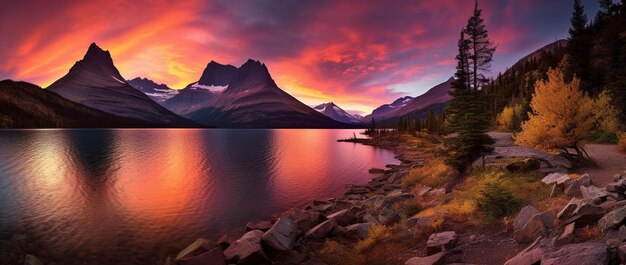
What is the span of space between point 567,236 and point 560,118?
17.2 metres

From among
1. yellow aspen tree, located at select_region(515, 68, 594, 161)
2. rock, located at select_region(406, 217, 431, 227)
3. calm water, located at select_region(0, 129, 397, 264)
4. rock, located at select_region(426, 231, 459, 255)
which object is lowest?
calm water, located at select_region(0, 129, 397, 264)

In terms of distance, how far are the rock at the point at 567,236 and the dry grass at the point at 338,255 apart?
7.61 meters

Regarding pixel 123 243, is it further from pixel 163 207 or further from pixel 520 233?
pixel 520 233

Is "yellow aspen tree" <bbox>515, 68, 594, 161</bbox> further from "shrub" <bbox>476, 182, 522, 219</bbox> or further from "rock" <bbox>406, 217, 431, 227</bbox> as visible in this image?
"rock" <bbox>406, 217, 431, 227</bbox>

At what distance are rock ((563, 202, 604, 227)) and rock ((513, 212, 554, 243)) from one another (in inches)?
35.9

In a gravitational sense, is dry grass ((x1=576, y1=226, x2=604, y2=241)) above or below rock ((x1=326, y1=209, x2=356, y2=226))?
above

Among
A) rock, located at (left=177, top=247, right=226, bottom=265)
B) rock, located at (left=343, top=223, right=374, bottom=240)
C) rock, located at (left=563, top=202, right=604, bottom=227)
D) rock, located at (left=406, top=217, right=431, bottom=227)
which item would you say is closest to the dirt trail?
rock, located at (left=563, top=202, right=604, bottom=227)

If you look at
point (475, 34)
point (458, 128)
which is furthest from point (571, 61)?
point (458, 128)

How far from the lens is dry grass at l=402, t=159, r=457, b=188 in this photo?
30763 millimetres

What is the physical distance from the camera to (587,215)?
10.4 m

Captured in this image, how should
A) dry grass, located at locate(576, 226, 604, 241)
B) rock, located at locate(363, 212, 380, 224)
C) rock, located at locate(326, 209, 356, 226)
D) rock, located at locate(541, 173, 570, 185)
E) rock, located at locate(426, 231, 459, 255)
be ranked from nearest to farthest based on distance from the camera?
1. dry grass, located at locate(576, 226, 604, 241)
2. rock, located at locate(426, 231, 459, 255)
3. rock, located at locate(541, 173, 570, 185)
4. rock, located at locate(363, 212, 380, 224)
5. rock, located at locate(326, 209, 356, 226)

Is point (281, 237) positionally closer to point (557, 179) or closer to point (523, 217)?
point (523, 217)

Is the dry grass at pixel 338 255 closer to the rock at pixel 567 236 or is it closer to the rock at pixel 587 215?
the rock at pixel 567 236

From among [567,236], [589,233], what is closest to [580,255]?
[567,236]
